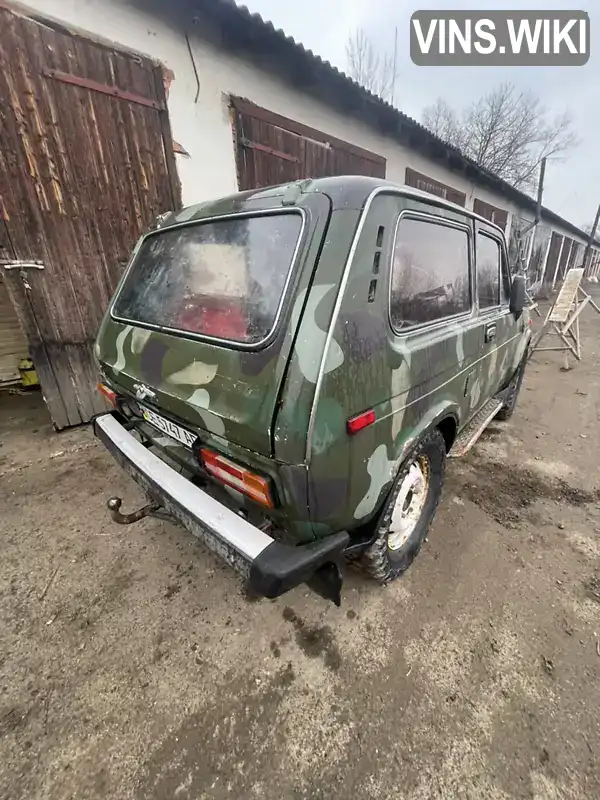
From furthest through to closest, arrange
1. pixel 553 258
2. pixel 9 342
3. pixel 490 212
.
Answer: pixel 553 258 → pixel 490 212 → pixel 9 342

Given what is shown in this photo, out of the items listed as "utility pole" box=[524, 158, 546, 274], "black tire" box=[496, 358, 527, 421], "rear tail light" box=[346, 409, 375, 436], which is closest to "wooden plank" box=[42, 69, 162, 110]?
"rear tail light" box=[346, 409, 375, 436]

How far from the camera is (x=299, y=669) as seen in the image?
160cm

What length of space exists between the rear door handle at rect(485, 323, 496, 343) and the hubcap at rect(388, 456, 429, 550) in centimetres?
98

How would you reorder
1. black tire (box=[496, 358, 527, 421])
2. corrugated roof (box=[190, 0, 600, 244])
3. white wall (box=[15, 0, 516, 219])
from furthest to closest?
black tire (box=[496, 358, 527, 421]) → corrugated roof (box=[190, 0, 600, 244]) → white wall (box=[15, 0, 516, 219])

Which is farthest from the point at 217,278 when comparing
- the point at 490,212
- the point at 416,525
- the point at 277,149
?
the point at 490,212

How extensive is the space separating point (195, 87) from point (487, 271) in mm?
3778

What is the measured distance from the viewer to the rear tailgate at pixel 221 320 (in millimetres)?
1254

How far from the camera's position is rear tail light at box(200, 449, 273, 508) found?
129 centimetres

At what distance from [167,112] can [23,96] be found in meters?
1.28

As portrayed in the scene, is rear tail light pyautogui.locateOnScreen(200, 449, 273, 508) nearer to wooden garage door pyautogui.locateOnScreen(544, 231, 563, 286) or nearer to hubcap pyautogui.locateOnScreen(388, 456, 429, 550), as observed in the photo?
hubcap pyautogui.locateOnScreen(388, 456, 429, 550)

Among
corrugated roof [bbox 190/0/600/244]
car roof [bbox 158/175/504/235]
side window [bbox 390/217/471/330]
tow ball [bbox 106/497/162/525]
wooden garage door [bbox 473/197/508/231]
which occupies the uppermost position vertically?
corrugated roof [bbox 190/0/600/244]

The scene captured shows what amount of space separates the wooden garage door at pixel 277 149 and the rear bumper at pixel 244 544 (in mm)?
4205

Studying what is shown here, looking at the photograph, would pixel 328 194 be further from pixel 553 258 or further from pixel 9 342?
pixel 553 258

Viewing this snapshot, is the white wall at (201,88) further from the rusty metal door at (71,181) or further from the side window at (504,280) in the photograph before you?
the side window at (504,280)
